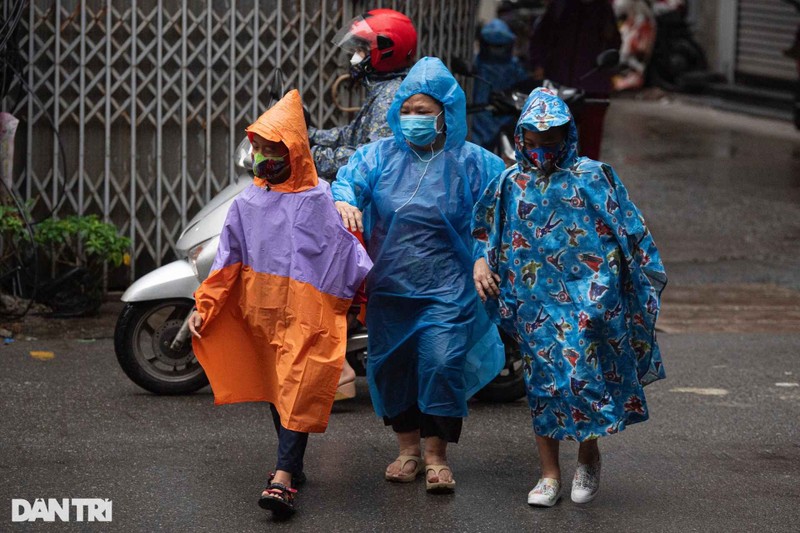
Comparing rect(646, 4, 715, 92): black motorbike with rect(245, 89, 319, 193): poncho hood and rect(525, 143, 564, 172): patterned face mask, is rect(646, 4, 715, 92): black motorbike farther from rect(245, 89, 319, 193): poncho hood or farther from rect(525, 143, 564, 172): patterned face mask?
rect(245, 89, 319, 193): poncho hood

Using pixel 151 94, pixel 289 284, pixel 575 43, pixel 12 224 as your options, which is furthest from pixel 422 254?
pixel 575 43

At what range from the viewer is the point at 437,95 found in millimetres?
5145

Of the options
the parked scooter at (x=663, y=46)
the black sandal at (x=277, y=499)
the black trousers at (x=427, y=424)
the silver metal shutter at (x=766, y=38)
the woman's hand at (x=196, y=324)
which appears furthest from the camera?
the parked scooter at (x=663, y=46)

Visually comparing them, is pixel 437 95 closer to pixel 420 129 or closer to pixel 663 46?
pixel 420 129

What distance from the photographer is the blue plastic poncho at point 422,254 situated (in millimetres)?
5121

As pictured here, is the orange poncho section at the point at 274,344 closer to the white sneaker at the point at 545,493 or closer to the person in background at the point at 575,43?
the white sneaker at the point at 545,493

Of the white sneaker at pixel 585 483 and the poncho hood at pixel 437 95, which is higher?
the poncho hood at pixel 437 95

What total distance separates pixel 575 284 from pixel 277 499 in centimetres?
132

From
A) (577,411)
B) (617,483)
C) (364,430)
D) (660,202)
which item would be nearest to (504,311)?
(577,411)

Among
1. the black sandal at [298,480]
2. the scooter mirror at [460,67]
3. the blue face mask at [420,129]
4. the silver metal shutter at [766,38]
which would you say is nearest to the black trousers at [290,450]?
the black sandal at [298,480]

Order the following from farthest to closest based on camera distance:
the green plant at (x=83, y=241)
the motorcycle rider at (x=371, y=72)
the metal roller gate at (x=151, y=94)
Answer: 1. the metal roller gate at (x=151, y=94)
2. the green plant at (x=83, y=241)
3. the motorcycle rider at (x=371, y=72)

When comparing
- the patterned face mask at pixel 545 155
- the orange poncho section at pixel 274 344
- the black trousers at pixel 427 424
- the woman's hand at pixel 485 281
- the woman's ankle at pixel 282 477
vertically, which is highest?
the patterned face mask at pixel 545 155

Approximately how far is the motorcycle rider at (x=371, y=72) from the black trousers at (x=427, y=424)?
1248 mm

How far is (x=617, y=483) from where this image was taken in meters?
5.30
